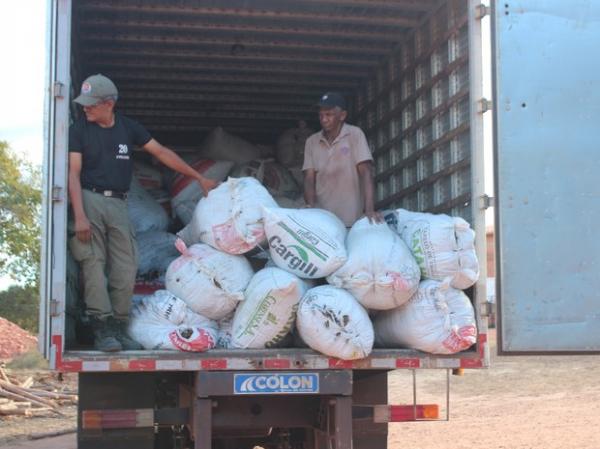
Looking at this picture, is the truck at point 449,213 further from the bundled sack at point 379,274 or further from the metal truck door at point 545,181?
the bundled sack at point 379,274

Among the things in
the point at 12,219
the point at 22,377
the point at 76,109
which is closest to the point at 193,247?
the point at 76,109

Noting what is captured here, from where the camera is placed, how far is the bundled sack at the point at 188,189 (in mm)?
7059

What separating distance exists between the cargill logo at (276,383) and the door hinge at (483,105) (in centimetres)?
168

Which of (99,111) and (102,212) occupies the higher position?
(99,111)

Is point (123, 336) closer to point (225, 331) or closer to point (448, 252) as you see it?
point (225, 331)

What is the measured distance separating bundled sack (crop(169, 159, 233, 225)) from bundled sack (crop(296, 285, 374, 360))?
2.43m

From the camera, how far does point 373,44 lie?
6.87 metres

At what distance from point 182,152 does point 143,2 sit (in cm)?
237

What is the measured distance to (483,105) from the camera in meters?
5.06

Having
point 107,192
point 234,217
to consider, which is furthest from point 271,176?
point 107,192

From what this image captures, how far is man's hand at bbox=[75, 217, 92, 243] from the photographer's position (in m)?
4.79

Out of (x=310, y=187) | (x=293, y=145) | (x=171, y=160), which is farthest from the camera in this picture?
(x=293, y=145)

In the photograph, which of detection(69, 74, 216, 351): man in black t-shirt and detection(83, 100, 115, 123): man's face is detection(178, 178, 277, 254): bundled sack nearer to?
detection(69, 74, 216, 351): man in black t-shirt

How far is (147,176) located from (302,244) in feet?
9.61
